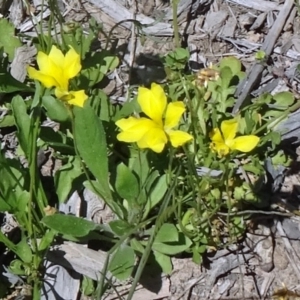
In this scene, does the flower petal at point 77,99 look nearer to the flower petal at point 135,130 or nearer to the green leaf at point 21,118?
the flower petal at point 135,130

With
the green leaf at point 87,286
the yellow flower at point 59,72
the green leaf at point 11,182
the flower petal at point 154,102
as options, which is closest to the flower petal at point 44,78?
the yellow flower at point 59,72

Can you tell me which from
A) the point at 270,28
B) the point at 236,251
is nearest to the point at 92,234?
the point at 236,251

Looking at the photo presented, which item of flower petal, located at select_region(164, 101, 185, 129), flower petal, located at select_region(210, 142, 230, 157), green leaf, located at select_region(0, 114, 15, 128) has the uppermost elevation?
flower petal, located at select_region(164, 101, 185, 129)

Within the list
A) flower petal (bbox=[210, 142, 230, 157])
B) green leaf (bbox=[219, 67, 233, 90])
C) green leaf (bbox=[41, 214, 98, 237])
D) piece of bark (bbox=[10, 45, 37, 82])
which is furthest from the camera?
piece of bark (bbox=[10, 45, 37, 82])

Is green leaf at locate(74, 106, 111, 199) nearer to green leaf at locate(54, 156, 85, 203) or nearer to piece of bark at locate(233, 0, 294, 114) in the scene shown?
green leaf at locate(54, 156, 85, 203)

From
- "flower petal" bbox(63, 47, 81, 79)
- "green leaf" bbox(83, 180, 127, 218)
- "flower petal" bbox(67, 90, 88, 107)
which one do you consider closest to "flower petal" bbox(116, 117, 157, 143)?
"flower petal" bbox(67, 90, 88, 107)

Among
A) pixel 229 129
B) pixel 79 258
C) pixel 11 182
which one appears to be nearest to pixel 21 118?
pixel 11 182

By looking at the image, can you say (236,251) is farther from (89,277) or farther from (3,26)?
(3,26)
